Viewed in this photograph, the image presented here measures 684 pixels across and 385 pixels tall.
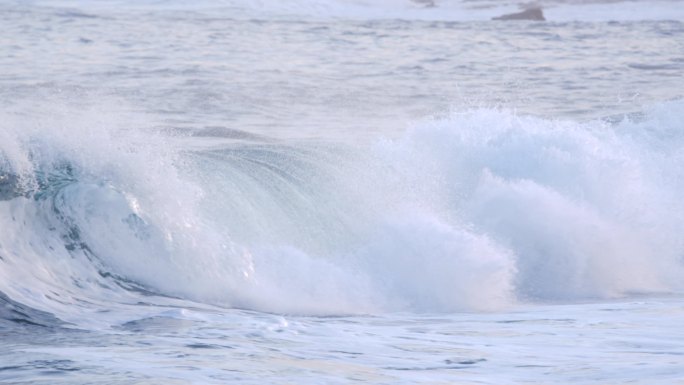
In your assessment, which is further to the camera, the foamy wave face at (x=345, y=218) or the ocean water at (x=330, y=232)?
the foamy wave face at (x=345, y=218)

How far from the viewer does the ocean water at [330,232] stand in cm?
546

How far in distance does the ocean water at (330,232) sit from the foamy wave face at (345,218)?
18mm

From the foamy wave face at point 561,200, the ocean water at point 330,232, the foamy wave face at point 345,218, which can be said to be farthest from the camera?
the foamy wave face at point 561,200

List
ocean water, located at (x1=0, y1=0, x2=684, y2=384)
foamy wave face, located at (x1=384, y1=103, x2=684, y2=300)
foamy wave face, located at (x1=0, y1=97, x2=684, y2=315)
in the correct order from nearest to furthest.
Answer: ocean water, located at (x1=0, y1=0, x2=684, y2=384) < foamy wave face, located at (x1=0, y1=97, x2=684, y2=315) < foamy wave face, located at (x1=384, y1=103, x2=684, y2=300)

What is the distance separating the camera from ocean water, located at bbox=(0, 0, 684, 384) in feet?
17.9

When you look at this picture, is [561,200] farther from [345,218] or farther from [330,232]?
[330,232]

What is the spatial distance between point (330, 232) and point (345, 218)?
0.23 m

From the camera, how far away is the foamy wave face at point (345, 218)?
709 centimetres

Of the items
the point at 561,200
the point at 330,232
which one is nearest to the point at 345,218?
the point at 330,232

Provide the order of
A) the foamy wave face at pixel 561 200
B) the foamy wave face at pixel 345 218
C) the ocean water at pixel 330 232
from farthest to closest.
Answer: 1. the foamy wave face at pixel 561 200
2. the foamy wave face at pixel 345 218
3. the ocean water at pixel 330 232

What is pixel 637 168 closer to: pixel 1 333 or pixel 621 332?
pixel 621 332

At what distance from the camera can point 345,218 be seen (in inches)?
341

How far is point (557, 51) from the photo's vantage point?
67.6ft

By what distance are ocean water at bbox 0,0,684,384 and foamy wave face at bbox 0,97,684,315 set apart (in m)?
0.02
